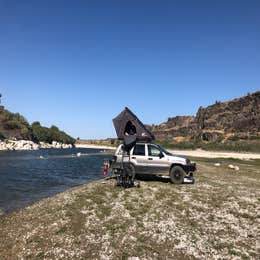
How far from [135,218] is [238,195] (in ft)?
24.8

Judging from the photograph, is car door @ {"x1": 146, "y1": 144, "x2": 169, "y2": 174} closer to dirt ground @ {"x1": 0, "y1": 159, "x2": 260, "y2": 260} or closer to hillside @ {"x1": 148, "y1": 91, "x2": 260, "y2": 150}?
dirt ground @ {"x1": 0, "y1": 159, "x2": 260, "y2": 260}

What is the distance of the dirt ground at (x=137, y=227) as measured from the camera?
338 inches

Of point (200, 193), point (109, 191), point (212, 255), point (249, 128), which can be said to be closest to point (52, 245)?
point (212, 255)

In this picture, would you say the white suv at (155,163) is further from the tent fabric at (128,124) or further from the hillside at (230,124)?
the hillside at (230,124)

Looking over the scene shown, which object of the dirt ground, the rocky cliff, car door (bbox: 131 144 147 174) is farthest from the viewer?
the rocky cliff

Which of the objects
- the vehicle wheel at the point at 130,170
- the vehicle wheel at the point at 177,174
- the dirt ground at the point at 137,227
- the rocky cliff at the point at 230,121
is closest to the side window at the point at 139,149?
the vehicle wheel at the point at 130,170

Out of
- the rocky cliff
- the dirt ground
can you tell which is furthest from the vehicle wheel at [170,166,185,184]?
the rocky cliff

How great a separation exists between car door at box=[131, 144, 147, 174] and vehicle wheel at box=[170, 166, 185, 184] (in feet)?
7.24

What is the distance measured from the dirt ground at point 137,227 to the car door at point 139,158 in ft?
11.1

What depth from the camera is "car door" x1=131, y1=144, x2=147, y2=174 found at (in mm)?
18406

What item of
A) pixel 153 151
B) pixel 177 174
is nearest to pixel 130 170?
pixel 153 151

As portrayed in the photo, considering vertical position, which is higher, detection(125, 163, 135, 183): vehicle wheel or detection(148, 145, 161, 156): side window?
detection(148, 145, 161, 156): side window

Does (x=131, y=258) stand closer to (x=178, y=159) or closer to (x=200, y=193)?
(x=200, y=193)

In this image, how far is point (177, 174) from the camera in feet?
59.8
